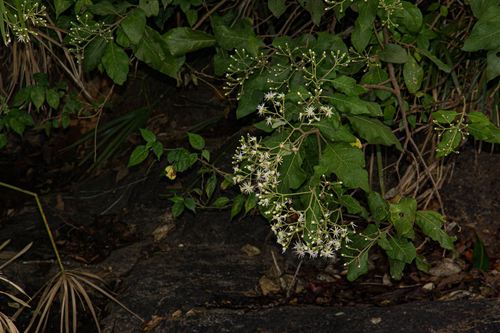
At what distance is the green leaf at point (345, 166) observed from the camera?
1.37 metres

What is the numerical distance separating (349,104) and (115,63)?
38.2 inches

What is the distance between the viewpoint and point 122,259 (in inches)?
88.7

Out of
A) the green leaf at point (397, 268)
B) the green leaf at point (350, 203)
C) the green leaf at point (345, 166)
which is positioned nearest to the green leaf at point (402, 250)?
the green leaf at point (397, 268)

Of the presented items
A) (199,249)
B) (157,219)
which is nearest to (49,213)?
(157,219)

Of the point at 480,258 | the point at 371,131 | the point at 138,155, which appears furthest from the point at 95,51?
the point at 480,258

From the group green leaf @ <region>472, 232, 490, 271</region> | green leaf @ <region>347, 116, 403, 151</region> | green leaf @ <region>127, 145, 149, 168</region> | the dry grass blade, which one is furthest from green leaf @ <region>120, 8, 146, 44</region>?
green leaf @ <region>472, 232, 490, 271</region>

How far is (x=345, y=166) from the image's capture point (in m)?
1.38

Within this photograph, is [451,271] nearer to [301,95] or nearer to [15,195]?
[301,95]

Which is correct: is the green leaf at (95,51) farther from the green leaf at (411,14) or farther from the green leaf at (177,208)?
the green leaf at (411,14)

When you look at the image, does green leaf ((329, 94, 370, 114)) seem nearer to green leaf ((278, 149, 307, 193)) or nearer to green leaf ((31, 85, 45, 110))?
green leaf ((278, 149, 307, 193))

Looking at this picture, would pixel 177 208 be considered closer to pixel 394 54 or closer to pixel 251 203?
pixel 251 203

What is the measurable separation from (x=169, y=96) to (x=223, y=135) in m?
0.67

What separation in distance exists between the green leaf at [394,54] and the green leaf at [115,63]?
3.45 feet

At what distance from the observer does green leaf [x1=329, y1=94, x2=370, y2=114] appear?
1.31 metres
